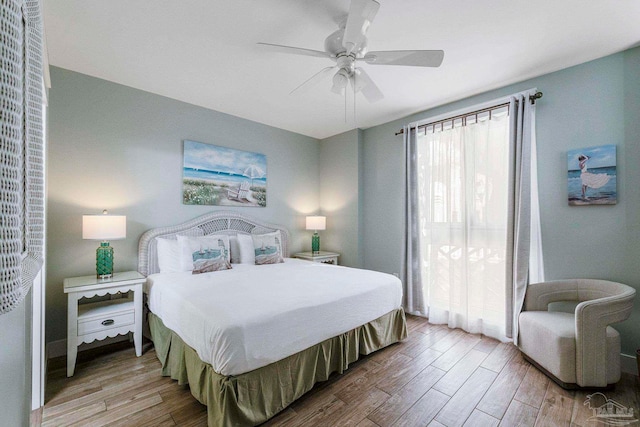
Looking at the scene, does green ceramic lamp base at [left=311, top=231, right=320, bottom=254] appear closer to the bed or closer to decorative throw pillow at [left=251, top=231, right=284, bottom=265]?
decorative throw pillow at [left=251, top=231, right=284, bottom=265]

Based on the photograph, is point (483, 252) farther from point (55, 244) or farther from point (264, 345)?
point (55, 244)

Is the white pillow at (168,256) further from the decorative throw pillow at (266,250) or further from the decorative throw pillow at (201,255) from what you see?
the decorative throw pillow at (266,250)

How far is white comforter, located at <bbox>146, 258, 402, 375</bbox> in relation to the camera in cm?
166

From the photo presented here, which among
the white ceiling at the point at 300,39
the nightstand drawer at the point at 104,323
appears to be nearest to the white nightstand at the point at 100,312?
the nightstand drawer at the point at 104,323

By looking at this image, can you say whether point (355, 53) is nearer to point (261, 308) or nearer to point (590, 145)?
point (261, 308)

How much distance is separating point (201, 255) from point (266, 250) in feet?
2.73

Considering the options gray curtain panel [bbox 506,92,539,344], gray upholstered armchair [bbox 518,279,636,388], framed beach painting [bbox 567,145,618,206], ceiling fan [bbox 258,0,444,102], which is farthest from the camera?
gray curtain panel [bbox 506,92,539,344]

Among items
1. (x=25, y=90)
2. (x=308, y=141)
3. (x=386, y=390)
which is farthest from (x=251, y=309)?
(x=308, y=141)

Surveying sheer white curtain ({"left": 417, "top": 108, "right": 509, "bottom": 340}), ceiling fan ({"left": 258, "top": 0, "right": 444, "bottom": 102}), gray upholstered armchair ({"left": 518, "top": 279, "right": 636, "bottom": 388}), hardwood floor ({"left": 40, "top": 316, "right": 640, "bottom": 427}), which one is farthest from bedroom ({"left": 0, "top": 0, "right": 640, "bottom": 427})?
ceiling fan ({"left": 258, "top": 0, "right": 444, "bottom": 102})

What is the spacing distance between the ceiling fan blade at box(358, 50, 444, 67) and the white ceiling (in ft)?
1.02

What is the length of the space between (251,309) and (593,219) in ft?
10.3

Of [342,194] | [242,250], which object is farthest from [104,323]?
[342,194]

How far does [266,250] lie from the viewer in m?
3.59

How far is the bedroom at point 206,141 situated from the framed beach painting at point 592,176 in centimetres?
6
